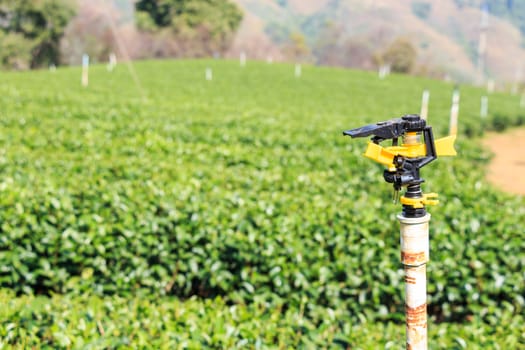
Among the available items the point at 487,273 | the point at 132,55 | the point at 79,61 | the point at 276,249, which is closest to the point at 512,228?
the point at 487,273

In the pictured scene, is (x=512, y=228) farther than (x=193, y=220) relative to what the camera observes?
Yes

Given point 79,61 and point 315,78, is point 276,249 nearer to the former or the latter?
point 315,78

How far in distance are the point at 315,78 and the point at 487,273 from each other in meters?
34.1

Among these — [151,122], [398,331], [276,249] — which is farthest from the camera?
[151,122]

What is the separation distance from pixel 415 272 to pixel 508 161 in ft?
53.0

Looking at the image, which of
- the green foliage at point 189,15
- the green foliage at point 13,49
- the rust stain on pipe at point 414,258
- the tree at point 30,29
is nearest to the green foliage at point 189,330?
the rust stain on pipe at point 414,258

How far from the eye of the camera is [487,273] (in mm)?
5211

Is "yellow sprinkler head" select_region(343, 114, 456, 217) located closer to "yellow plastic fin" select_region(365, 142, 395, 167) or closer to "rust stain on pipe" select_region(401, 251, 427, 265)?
"yellow plastic fin" select_region(365, 142, 395, 167)

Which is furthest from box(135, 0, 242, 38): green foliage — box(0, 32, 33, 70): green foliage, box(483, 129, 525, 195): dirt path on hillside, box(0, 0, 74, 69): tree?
box(483, 129, 525, 195): dirt path on hillside

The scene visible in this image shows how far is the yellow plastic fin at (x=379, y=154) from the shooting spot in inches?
86.8

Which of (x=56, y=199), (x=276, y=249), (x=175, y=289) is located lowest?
(x=175, y=289)

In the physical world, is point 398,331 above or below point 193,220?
below

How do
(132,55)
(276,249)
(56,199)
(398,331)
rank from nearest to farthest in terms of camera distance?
1. (398,331)
2. (276,249)
3. (56,199)
4. (132,55)

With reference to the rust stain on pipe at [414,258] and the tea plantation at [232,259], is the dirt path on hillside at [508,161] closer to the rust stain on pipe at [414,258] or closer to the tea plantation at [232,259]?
the tea plantation at [232,259]
